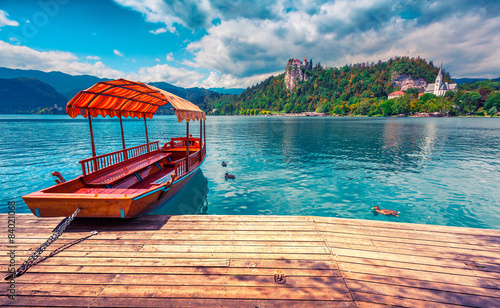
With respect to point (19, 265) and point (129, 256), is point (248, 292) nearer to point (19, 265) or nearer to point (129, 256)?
point (129, 256)

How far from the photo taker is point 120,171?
34.0ft

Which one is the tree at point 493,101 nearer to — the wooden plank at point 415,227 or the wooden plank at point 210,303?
the wooden plank at point 415,227

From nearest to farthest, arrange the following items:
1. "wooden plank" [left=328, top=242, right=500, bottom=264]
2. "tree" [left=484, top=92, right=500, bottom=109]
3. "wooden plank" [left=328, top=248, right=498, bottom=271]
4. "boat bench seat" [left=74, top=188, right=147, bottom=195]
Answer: "wooden plank" [left=328, top=248, right=498, bottom=271]
"wooden plank" [left=328, top=242, right=500, bottom=264]
"boat bench seat" [left=74, top=188, right=147, bottom=195]
"tree" [left=484, top=92, right=500, bottom=109]

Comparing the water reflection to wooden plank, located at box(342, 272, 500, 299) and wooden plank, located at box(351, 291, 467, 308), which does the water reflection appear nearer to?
wooden plank, located at box(342, 272, 500, 299)

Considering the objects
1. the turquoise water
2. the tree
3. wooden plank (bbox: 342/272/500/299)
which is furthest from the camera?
the tree

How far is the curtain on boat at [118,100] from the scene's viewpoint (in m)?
9.31

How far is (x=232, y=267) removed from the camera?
4.34 m

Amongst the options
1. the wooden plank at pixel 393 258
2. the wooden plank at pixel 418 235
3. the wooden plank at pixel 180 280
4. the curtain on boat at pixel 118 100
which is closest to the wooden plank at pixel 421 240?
the wooden plank at pixel 418 235

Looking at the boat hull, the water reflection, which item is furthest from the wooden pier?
the water reflection

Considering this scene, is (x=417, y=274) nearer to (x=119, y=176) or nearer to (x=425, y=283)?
(x=425, y=283)

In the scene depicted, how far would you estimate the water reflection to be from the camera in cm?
1074

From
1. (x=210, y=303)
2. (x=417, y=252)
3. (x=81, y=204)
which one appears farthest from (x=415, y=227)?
(x=81, y=204)

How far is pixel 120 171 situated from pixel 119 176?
73cm

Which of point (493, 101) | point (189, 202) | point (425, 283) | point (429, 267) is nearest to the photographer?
point (425, 283)
